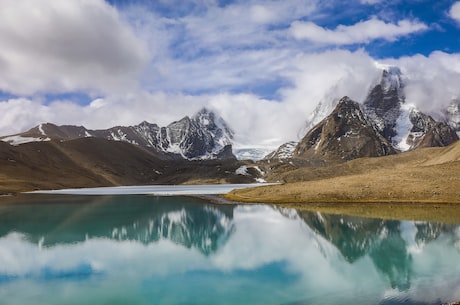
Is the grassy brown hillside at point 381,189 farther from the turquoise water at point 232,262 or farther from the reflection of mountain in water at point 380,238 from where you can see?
the turquoise water at point 232,262

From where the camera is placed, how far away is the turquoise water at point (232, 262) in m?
28.1

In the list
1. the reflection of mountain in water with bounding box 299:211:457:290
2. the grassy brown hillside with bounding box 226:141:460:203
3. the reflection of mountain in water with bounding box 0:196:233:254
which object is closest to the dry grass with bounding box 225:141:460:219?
the grassy brown hillside with bounding box 226:141:460:203

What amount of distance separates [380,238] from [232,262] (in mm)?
20589

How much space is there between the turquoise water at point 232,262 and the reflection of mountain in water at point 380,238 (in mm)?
115

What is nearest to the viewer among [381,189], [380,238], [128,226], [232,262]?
[232,262]

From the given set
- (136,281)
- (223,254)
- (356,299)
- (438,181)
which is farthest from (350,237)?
(438,181)

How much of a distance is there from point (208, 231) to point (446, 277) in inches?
1372

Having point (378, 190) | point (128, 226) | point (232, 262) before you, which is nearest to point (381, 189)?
point (378, 190)

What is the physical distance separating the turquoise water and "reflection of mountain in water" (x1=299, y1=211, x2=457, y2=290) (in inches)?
4.5

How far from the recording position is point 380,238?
163 feet

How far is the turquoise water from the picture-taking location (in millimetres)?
28109

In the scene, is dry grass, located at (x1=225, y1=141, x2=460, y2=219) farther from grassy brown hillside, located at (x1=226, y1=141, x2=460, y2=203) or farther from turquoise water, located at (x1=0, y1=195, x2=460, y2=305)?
turquoise water, located at (x1=0, y1=195, x2=460, y2=305)

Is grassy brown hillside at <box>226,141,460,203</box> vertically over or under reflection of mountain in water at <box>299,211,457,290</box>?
over

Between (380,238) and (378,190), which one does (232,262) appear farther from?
(378,190)
